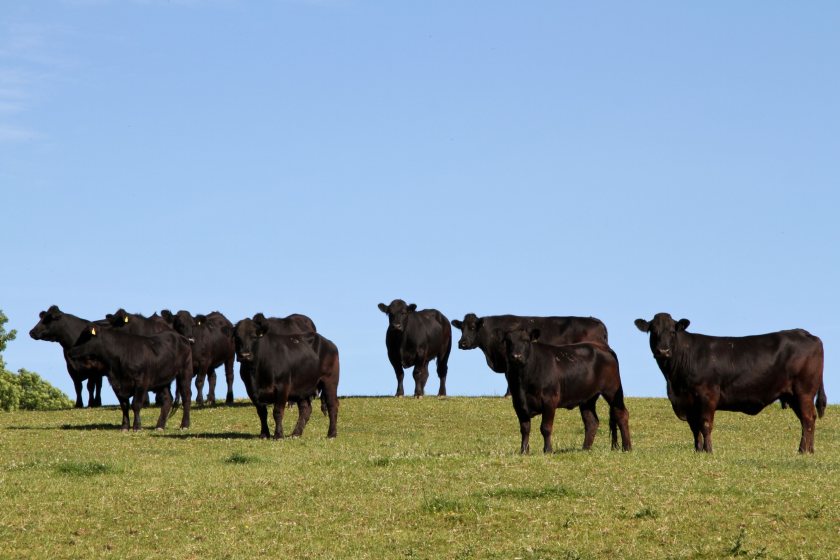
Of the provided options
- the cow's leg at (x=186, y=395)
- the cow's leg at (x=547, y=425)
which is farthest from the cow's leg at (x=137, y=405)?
the cow's leg at (x=547, y=425)

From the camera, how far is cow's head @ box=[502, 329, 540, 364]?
23.9 meters

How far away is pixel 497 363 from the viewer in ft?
126

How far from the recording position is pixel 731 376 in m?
24.9

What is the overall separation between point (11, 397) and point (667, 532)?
117 ft

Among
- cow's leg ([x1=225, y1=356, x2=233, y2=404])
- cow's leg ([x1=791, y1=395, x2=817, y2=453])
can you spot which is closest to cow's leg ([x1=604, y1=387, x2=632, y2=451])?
cow's leg ([x1=791, y1=395, x2=817, y2=453])

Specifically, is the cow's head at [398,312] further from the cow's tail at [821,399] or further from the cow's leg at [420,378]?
the cow's tail at [821,399]

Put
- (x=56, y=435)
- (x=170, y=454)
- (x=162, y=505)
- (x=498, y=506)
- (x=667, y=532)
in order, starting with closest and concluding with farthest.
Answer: (x=667, y=532)
(x=498, y=506)
(x=162, y=505)
(x=170, y=454)
(x=56, y=435)

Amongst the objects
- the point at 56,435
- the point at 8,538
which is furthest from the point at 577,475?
the point at 56,435

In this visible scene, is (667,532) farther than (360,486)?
No

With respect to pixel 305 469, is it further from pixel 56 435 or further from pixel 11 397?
pixel 11 397

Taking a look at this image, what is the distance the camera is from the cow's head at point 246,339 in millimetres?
29344

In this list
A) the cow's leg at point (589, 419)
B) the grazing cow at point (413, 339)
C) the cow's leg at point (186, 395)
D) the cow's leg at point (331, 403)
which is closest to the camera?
the cow's leg at point (589, 419)

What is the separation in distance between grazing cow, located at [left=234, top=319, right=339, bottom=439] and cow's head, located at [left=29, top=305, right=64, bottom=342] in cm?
1088

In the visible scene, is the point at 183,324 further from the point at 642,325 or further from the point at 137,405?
the point at 642,325
